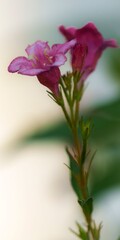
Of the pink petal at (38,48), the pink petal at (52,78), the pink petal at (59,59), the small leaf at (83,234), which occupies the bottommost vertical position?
the small leaf at (83,234)

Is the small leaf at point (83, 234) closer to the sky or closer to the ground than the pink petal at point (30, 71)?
closer to the ground

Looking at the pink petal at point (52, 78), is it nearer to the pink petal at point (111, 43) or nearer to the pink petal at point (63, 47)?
the pink petal at point (63, 47)

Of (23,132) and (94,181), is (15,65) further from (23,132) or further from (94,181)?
(23,132)

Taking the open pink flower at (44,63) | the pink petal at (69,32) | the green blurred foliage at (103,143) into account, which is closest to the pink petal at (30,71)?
the open pink flower at (44,63)

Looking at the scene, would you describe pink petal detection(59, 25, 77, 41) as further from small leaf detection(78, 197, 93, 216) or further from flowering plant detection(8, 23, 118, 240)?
small leaf detection(78, 197, 93, 216)

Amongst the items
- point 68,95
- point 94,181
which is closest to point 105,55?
point 94,181
